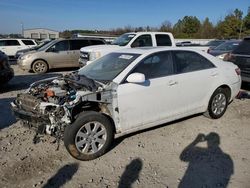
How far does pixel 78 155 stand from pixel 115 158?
57cm

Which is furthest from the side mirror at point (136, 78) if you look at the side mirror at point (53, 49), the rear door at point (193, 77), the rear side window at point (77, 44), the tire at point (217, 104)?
the rear side window at point (77, 44)

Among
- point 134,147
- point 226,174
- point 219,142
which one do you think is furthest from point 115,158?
point 219,142

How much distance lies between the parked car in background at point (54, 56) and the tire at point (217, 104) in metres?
9.36

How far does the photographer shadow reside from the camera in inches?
144

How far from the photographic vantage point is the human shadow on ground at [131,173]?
143 inches

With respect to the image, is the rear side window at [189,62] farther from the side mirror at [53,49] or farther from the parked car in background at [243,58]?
the side mirror at [53,49]

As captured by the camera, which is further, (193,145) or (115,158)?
(193,145)

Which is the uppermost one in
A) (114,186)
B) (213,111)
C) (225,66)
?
(225,66)

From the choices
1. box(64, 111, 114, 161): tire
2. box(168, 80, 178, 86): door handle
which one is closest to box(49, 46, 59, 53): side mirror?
box(168, 80, 178, 86): door handle

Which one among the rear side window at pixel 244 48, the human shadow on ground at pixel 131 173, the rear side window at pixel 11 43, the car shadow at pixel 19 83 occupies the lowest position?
the human shadow on ground at pixel 131 173

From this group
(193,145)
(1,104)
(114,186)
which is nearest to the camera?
(114,186)

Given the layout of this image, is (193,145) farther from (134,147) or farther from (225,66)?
(225,66)

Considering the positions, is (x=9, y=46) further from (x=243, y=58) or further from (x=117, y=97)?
(x=117, y=97)

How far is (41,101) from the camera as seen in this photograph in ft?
13.9
